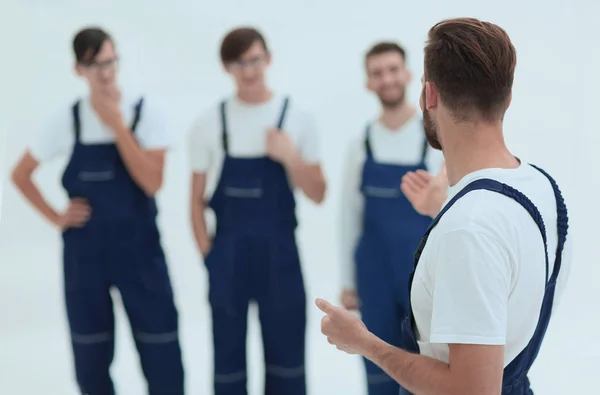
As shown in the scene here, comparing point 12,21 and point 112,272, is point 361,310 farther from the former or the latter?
point 12,21

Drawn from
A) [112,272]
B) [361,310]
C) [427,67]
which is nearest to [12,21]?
[112,272]

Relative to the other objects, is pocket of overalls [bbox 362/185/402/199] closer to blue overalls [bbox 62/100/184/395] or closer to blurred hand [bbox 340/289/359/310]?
blurred hand [bbox 340/289/359/310]

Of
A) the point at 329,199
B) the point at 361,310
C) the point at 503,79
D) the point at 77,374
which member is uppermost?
the point at 503,79

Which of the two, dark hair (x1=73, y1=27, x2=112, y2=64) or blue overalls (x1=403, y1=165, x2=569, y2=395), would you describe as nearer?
blue overalls (x1=403, y1=165, x2=569, y2=395)

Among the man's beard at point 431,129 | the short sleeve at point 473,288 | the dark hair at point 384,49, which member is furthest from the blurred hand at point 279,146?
the short sleeve at point 473,288

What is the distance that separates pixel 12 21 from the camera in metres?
4.17

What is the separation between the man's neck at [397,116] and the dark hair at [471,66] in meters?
2.00

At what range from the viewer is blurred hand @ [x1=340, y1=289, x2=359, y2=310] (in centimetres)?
335

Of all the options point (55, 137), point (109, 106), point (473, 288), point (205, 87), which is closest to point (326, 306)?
point (473, 288)

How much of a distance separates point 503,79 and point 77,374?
2.55 metres

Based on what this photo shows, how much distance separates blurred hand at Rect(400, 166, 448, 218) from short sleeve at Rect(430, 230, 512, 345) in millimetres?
594

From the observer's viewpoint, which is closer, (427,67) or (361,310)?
(427,67)

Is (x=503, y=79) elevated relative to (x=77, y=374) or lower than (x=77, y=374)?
elevated

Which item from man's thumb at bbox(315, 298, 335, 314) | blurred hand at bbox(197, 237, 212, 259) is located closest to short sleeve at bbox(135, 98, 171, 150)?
blurred hand at bbox(197, 237, 212, 259)
